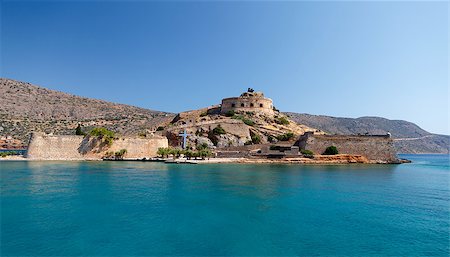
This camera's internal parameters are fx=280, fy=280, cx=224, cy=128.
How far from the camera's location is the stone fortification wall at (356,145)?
36.8 metres

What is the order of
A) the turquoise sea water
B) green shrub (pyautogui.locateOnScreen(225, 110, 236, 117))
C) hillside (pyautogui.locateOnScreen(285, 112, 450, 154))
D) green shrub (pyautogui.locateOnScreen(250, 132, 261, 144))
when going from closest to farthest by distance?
the turquoise sea water, green shrub (pyautogui.locateOnScreen(250, 132, 261, 144)), green shrub (pyautogui.locateOnScreen(225, 110, 236, 117)), hillside (pyautogui.locateOnScreen(285, 112, 450, 154))

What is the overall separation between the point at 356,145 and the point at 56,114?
67.3 m

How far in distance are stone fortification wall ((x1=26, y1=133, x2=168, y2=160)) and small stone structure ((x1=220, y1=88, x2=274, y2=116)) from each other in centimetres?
1846

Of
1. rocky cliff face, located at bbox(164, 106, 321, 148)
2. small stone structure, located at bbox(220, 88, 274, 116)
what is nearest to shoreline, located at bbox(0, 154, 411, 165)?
rocky cliff face, located at bbox(164, 106, 321, 148)

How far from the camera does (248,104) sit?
51.1m

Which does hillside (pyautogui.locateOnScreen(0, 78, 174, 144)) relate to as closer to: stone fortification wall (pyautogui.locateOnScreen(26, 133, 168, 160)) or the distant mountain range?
the distant mountain range

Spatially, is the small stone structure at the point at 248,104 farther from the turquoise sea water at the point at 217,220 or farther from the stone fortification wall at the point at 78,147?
the turquoise sea water at the point at 217,220

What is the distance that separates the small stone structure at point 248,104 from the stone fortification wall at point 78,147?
18455 mm

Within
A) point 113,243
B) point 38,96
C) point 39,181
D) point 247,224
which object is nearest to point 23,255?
point 113,243

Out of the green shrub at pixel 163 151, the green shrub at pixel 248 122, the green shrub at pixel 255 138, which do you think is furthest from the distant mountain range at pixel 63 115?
the green shrub at pixel 255 138

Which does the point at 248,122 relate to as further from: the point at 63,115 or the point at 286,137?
the point at 63,115

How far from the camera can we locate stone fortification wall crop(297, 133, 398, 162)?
36844mm

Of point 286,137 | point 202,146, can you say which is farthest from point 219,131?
point 286,137

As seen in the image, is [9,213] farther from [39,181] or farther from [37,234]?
[39,181]
